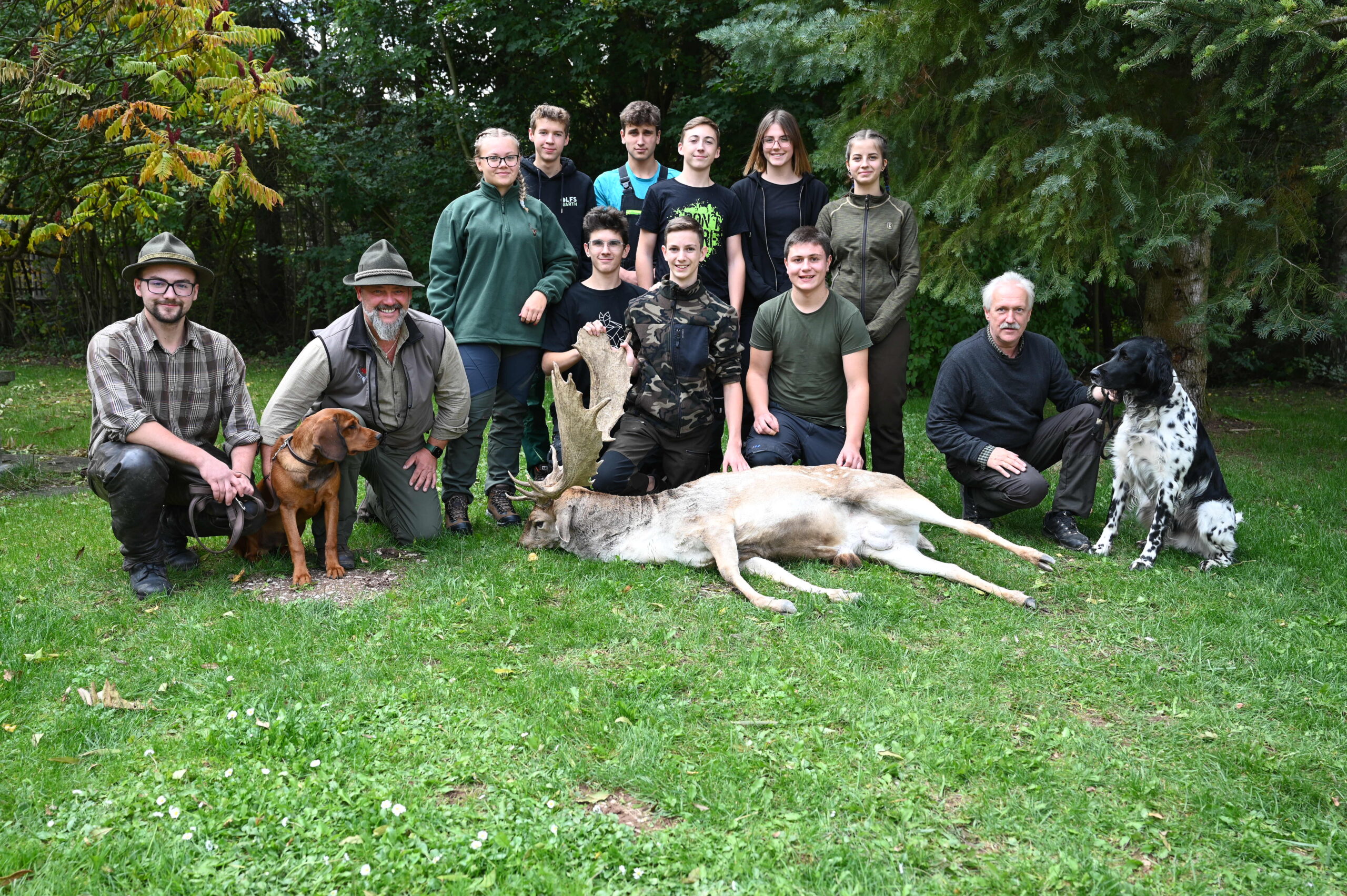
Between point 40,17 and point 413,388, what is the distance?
8.00 metres

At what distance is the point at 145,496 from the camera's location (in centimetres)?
501

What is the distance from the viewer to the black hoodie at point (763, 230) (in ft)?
22.7

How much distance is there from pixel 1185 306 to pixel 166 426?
9435mm

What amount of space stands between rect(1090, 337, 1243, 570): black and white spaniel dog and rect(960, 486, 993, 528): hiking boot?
0.72 meters

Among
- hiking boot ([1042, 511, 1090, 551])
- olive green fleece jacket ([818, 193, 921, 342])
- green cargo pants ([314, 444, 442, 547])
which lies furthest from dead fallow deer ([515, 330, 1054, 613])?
olive green fleece jacket ([818, 193, 921, 342])

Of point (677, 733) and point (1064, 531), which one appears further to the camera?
point (1064, 531)

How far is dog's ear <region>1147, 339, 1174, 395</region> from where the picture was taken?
5859mm

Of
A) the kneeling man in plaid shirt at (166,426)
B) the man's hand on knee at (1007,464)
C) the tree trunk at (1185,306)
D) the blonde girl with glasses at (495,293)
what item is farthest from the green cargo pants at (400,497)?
the tree trunk at (1185,306)

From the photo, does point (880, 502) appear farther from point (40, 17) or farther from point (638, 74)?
point (638, 74)

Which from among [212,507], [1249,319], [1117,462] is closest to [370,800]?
[212,507]

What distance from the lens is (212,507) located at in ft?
17.6

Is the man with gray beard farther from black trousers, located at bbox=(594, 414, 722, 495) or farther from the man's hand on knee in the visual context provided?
the man's hand on knee

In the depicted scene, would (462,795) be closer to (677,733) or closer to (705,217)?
(677,733)

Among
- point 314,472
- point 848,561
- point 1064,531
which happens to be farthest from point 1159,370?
point 314,472
